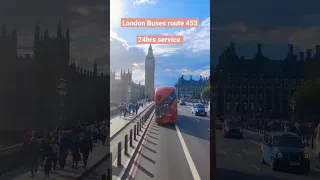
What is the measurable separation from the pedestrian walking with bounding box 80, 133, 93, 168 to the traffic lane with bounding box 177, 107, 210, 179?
2.32ft

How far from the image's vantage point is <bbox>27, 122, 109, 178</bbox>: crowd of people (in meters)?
2.42

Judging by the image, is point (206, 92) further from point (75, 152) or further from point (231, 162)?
point (75, 152)

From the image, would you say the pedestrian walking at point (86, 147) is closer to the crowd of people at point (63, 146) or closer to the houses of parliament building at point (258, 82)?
the crowd of people at point (63, 146)

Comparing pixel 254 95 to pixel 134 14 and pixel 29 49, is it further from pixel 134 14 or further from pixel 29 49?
pixel 29 49

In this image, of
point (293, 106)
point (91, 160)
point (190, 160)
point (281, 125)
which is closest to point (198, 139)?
point (190, 160)

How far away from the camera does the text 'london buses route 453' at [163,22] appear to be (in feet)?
8.09

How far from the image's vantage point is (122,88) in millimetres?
2613

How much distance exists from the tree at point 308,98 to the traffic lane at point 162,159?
0.91 m

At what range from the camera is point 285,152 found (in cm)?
230

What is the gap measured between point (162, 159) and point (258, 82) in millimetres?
903

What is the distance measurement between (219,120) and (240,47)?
21.6 inches

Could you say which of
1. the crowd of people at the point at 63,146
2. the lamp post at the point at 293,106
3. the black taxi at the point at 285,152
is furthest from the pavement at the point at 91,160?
the lamp post at the point at 293,106

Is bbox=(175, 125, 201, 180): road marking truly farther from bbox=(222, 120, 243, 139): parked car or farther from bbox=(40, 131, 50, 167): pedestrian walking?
bbox=(40, 131, 50, 167): pedestrian walking

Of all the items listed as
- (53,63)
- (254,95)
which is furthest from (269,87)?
(53,63)
